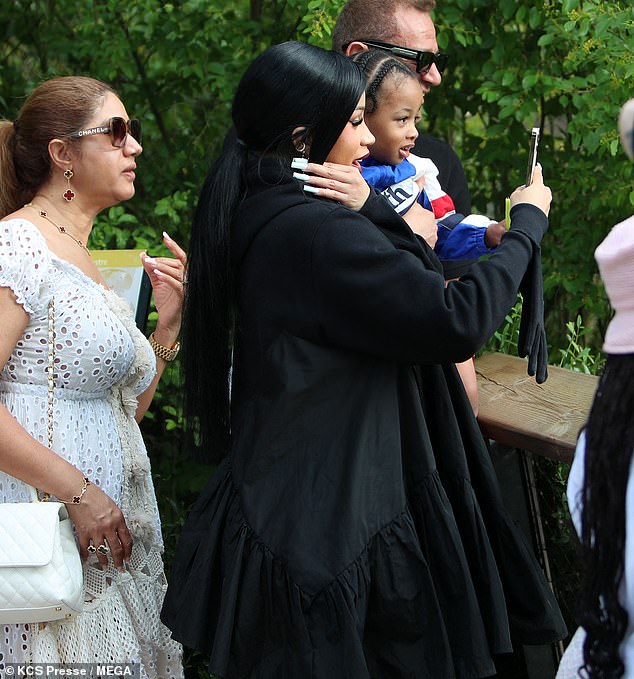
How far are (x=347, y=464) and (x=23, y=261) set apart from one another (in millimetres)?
986

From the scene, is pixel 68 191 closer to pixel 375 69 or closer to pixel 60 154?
pixel 60 154

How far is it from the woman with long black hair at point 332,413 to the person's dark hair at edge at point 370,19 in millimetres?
1280

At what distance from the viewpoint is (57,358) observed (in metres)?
2.42

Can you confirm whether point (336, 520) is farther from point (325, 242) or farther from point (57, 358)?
point (57, 358)

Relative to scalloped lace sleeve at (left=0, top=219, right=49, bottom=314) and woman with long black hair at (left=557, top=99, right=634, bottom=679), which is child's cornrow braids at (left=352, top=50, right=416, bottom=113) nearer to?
scalloped lace sleeve at (left=0, top=219, right=49, bottom=314)

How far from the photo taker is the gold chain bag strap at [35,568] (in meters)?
2.15

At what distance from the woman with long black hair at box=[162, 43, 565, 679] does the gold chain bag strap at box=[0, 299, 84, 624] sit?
29cm

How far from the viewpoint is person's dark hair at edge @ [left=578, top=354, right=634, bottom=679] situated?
139 centimetres

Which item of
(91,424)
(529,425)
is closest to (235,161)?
(91,424)

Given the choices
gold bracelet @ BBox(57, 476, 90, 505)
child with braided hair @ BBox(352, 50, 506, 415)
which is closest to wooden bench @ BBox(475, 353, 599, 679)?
child with braided hair @ BBox(352, 50, 506, 415)

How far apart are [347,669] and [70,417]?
1.03 m

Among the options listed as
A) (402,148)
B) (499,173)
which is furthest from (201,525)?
(499,173)

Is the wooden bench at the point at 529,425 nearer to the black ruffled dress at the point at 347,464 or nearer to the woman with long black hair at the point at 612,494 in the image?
the black ruffled dress at the point at 347,464

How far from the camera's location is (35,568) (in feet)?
7.08
